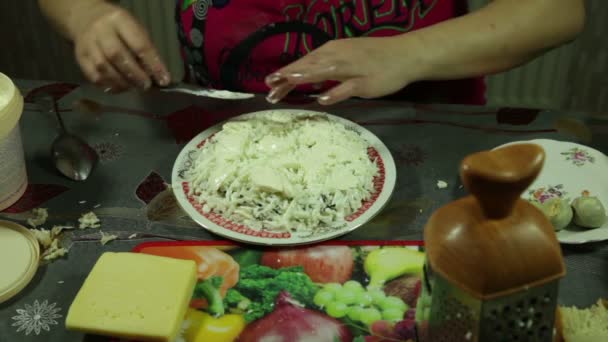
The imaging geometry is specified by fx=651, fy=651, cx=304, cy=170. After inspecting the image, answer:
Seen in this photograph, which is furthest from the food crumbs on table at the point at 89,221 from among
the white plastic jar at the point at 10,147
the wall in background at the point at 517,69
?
the wall in background at the point at 517,69

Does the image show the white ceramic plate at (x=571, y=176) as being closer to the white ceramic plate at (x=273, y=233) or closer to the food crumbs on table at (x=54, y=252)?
the white ceramic plate at (x=273, y=233)

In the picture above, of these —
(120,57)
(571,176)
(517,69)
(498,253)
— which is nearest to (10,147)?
(120,57)

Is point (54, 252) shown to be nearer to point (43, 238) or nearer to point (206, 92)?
point (43, 238)

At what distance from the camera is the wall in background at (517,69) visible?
2.19 metres

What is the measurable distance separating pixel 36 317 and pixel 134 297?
146mm

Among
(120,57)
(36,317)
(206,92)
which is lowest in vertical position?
(36,317)

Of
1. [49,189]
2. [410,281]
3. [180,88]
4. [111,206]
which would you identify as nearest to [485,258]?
[410,281]

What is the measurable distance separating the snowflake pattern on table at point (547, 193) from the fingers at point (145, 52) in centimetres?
65

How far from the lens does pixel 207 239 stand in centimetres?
96

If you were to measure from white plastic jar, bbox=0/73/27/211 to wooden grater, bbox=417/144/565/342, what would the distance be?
64cm

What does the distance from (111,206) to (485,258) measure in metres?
0.65

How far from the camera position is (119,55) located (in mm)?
1173

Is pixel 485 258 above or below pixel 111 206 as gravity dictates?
above

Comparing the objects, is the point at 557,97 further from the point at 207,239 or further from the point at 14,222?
the point at 14,222
